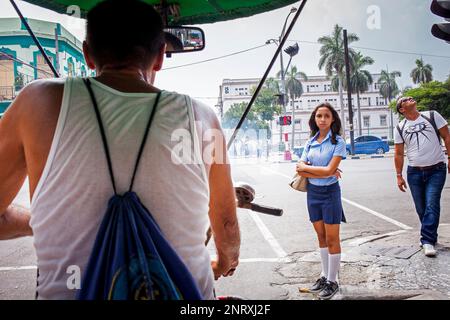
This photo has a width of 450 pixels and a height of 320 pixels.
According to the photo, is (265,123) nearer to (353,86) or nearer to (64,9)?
(353,86)

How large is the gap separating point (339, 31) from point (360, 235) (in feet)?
169

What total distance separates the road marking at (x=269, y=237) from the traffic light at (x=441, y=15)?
3.30 meters

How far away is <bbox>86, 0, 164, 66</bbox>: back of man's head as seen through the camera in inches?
42.6

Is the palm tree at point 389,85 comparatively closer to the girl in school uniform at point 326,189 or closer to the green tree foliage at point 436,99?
the green tree foliage at point 436,99

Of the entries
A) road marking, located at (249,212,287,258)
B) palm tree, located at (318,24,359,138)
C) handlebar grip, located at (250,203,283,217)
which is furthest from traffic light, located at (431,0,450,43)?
palm tree, located at (318,24,359,138)

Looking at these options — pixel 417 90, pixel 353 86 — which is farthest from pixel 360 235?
pixel 353 86

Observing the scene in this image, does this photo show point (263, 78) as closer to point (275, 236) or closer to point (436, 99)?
point (275, 236)

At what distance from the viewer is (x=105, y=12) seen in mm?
1084

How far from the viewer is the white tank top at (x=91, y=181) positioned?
3.10 feet

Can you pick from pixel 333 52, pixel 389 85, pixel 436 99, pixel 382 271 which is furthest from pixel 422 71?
pixel 382 271

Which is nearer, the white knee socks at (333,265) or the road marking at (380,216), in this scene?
the white knee socks at (333,265)

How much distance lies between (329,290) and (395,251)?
1798 millimetres

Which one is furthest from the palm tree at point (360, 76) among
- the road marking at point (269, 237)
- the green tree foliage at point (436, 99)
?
the road marking at point (269, 237)

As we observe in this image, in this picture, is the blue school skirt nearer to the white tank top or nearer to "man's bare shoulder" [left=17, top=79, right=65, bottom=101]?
the white tank top
